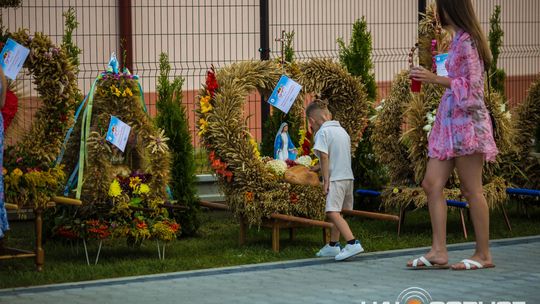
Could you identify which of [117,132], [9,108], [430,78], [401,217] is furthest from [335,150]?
[9,108]

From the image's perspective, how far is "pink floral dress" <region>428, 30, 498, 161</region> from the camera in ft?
27.7

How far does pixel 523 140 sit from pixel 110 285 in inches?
208

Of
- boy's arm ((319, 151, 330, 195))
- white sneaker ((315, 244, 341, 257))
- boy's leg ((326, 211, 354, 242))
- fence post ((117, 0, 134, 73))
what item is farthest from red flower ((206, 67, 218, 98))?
fence post ((117, 0, 134, 73))

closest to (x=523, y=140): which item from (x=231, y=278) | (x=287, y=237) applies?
(x=287, y=237)

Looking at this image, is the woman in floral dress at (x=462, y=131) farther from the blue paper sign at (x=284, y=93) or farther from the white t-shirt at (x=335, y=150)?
the blue paper sign at (x=284, y=93)

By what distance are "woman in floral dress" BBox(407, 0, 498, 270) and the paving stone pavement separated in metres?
0.26

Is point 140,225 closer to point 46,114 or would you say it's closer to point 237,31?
point 46,114

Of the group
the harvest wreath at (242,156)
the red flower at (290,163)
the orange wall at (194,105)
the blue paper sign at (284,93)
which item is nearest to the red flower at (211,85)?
the harvest wreath at (242,156)

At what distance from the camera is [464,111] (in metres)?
8.54

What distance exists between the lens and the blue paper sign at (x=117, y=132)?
9547 mm

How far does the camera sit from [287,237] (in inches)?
427

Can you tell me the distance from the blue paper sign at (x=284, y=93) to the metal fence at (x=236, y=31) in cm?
218

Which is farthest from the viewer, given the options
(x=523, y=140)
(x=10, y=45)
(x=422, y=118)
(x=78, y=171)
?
(x=523, y=140)

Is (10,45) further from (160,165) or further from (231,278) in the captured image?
(231,278)
